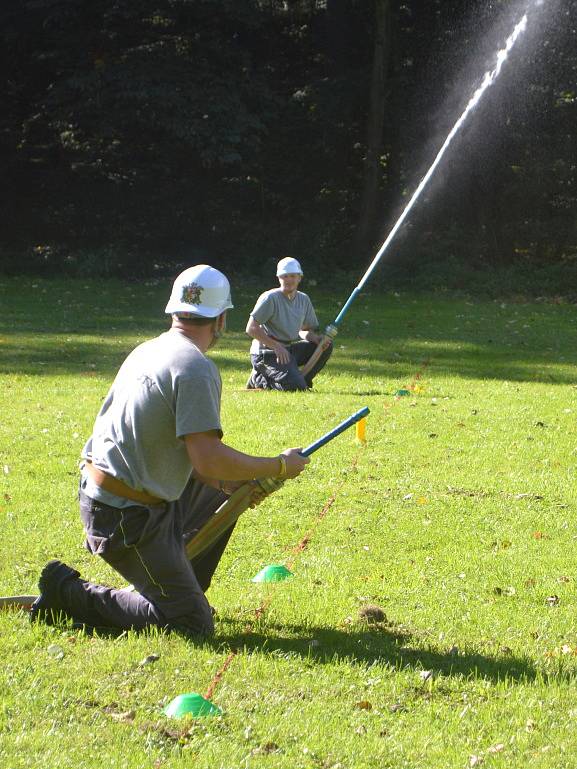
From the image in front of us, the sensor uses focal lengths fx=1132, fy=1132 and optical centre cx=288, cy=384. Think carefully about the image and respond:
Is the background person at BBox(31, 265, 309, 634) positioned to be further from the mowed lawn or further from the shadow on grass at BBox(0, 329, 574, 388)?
the shadow on grass at BBox(0, 329, 574, 388)

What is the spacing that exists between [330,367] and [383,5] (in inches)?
606

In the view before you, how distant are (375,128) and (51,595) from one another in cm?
2344

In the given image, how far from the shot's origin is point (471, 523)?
698 centimetres

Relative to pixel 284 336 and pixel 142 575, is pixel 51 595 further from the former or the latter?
pixel 284 336

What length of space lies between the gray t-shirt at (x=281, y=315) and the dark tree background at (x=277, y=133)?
1435 cm

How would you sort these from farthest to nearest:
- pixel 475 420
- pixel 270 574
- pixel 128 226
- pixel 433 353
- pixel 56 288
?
pixel 128 226 < pixel 56 288 < pixel 433 353 < pixel 475 420 < pixel 270 574

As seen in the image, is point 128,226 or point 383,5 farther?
point 128,226

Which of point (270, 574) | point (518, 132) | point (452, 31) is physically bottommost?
point (270, 574)

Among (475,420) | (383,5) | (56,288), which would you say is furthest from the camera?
(383,5)

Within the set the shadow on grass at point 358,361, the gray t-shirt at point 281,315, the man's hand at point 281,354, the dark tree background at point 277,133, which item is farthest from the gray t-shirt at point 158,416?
the dark tree background at point 277,133

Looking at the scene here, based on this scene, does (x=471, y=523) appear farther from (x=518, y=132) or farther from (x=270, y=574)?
(x=518, y=132)

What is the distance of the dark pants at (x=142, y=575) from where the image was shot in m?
4.88

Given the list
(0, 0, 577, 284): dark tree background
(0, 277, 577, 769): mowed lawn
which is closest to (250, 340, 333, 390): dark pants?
(0, 277, 577, 769): mowed lawn

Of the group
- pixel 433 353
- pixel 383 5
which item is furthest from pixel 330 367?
pixel 383 5
